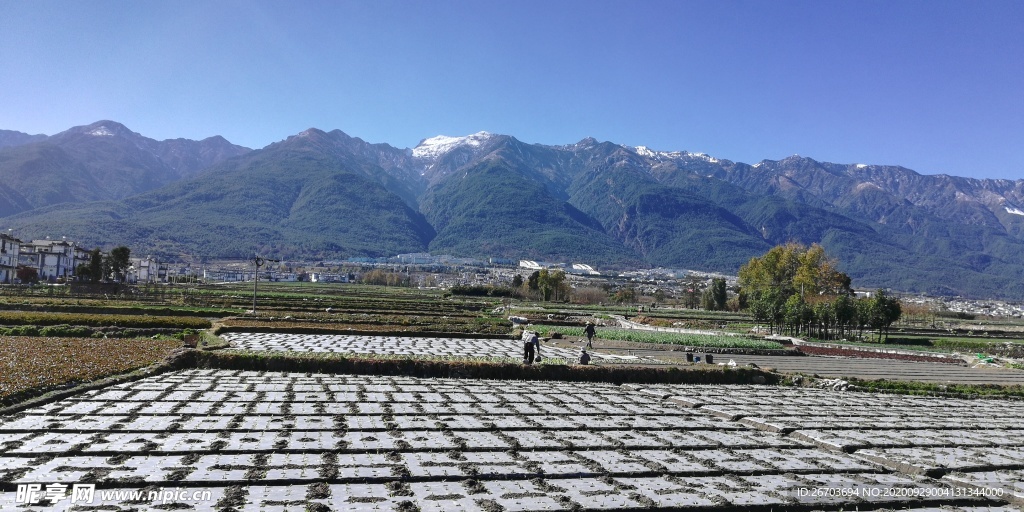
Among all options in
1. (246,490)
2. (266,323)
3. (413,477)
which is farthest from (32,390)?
(266,323)

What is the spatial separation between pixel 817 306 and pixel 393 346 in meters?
40.3

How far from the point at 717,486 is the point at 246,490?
19.7 ft

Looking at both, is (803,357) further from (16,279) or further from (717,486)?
(16,279)

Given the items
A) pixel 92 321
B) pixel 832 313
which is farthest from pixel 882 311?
pixel 92 321

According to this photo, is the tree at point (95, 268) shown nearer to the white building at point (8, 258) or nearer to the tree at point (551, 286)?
the white building at point (8, 258)

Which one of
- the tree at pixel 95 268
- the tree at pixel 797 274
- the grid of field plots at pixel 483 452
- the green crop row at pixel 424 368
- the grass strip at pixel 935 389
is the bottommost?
the grass strip at pixel 935 389

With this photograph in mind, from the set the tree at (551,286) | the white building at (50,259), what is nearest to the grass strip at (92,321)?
the white building at (50,259)

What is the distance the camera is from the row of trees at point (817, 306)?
53281mm

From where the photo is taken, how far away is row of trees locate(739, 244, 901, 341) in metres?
53.3

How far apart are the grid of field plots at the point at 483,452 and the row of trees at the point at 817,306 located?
130 ft

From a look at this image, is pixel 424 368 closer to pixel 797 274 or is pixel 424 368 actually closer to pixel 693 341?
pixel 693 341

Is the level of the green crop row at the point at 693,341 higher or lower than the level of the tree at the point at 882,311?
lower

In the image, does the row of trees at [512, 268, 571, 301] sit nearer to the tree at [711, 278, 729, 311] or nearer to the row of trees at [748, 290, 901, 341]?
the tree at [711, 278, 729, 311]

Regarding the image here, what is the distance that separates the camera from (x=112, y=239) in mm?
173375
